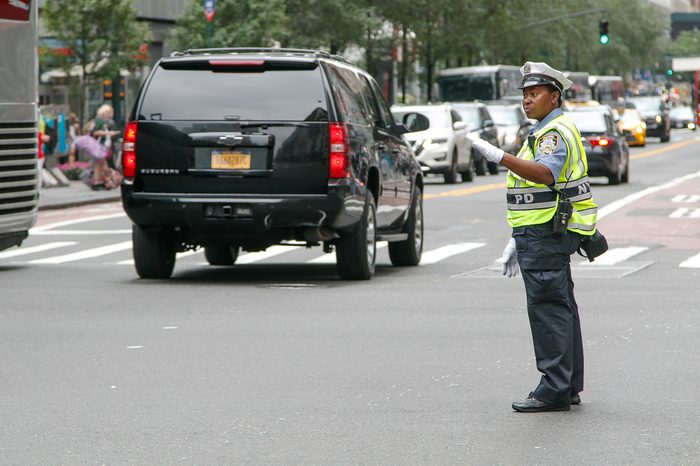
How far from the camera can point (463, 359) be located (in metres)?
9.68

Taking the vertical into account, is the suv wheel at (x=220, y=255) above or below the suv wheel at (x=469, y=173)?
below

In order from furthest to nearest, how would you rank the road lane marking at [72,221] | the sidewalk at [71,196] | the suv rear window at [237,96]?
the sidewalk at [71,196] < the road lane marking at [72,221] < the suv rear window at [237,96]

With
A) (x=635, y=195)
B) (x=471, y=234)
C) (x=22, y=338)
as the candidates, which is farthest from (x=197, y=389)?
(x=635, y=195)

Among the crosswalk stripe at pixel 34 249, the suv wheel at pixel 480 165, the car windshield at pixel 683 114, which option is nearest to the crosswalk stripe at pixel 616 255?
the crosswalk stripe at pixel 34 249

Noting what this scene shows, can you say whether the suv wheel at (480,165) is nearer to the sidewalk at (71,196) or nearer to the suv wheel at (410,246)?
the sidewalk at (71,196)

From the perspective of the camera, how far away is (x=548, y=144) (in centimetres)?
773

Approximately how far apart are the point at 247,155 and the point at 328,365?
15.3 ft

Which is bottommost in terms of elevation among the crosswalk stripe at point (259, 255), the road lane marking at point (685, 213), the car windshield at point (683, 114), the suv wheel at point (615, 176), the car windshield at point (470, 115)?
the crosswalk stripe at point (259, 255)

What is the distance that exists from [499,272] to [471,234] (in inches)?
A: 222

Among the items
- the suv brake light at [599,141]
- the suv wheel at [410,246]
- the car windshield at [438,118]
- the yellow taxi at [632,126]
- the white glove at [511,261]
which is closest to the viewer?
the white glove at [511,261]

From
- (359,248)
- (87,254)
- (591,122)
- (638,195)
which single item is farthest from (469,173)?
(359,248)

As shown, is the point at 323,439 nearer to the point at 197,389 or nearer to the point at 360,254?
the point at 197,389

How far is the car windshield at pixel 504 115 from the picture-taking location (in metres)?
46.3

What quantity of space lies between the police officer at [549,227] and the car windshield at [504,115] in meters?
38.6
